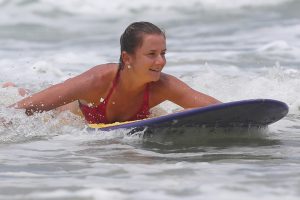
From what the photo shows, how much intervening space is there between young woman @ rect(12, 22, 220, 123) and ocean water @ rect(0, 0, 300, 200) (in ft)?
0.62

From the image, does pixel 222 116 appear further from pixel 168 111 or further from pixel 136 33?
pixel 168 111

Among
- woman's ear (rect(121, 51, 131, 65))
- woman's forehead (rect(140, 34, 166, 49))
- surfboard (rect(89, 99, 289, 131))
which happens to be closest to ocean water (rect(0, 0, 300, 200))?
surfboard (rect(89, 99, 289, 131))

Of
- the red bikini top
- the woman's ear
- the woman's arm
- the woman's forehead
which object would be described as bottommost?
the red bikini top

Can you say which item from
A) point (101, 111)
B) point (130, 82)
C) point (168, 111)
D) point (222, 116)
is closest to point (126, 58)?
point (130, 82)

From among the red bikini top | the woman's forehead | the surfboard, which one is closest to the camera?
the surfboard

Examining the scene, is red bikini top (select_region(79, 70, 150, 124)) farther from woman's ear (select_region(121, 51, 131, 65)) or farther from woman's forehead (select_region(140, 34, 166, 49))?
woman's forehead (select_region(140, 34, 166, 49))

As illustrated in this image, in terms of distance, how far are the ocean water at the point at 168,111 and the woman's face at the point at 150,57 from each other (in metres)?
0.42

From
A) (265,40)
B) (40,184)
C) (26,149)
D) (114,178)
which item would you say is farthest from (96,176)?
(265,40)

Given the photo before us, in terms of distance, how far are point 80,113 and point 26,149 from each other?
3.15 ft

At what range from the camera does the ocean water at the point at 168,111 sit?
331cm

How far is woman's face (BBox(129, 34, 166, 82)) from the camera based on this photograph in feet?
15.1

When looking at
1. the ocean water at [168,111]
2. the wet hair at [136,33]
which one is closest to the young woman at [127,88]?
the wet hair at [136,33]

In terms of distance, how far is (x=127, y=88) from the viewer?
4.88 metres

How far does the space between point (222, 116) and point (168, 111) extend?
1.94 m
